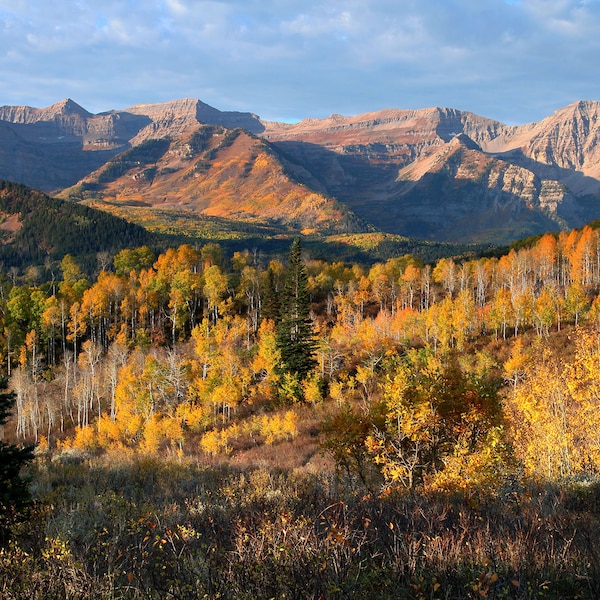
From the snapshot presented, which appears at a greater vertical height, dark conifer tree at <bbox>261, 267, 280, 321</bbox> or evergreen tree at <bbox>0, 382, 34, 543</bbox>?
evergreen tree at <bbox>0, 382, 34, 543</bbox>

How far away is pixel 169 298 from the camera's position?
108 metres

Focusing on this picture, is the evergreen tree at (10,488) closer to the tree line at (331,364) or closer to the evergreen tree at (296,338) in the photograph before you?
the tree line at (331,364)

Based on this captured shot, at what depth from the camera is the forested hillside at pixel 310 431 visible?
25.5 feet

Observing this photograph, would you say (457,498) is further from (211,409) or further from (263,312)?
(263,312)

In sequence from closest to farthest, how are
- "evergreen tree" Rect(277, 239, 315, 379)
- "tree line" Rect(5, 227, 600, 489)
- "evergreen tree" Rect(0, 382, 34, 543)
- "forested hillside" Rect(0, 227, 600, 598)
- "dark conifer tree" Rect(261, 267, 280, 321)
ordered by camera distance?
"forested hillside" Rect(0, 227, 600, 598)
"evergreen tree" Rect(0, 382, 34, 543)
"tree line" Rect(5, 227, 600, 489)
"evergreen tree" Rect(277, 239, 315, 379)
"dark conifer tree" Rect(261, 267, 280, 321)

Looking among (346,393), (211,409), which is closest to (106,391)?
(211,409)

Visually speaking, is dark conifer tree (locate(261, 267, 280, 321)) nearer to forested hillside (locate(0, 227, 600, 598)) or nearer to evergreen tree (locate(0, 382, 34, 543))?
forested hillside (locate(0, 227, 600, 598))

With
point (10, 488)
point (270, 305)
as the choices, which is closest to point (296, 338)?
point (270, 305)

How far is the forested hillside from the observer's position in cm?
778

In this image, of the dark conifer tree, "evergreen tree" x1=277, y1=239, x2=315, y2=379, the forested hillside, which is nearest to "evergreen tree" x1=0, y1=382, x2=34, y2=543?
the forested hillside

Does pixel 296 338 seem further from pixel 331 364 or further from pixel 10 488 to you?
pixel 10 488

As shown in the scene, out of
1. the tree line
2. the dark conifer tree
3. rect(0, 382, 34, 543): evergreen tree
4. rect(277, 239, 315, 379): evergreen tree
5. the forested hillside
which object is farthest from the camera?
the dark conifer tree

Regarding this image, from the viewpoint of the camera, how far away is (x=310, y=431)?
5616cm

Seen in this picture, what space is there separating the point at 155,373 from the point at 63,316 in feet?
123
